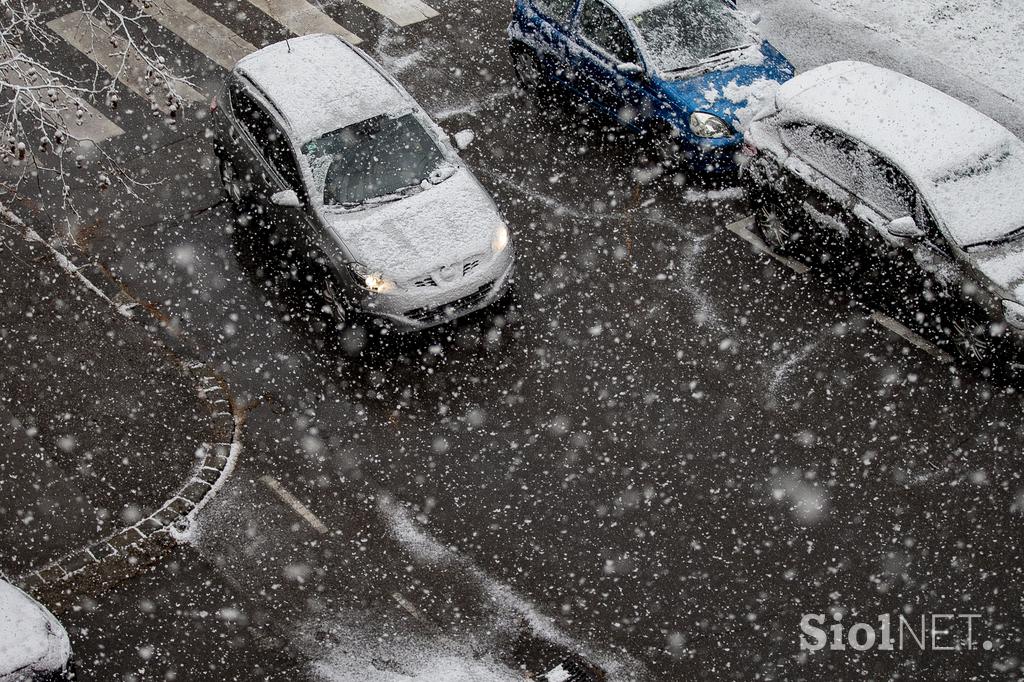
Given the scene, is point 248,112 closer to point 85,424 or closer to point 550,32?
point 85,424

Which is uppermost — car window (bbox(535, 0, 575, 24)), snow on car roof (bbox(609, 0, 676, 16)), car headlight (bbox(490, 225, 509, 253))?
snow on car roof (bbox(609, 0, 676, 16))

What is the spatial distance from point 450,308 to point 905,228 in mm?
4328

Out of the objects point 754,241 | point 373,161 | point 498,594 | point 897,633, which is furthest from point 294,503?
point 754,241

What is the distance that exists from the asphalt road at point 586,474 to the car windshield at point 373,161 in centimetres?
141

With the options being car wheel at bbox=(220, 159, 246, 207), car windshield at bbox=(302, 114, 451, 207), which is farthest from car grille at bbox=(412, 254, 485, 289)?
car wheel at bbox=(220, 159, 246, 207)

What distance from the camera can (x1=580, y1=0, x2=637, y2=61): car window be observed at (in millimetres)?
12344

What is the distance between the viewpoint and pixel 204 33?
14938 mm

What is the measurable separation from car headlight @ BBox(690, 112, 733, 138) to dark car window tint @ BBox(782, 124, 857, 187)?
988 mm

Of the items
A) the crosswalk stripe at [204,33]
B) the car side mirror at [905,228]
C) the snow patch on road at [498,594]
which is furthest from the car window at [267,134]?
the car side mirror at [905,228]

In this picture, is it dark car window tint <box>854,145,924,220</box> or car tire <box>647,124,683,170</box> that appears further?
car tire <box>647,124,683,170</box>

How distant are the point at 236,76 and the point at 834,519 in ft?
25.6

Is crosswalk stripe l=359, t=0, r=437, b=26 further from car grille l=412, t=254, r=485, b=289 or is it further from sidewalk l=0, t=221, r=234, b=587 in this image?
car grille l=412, t=254, r=485, b=289

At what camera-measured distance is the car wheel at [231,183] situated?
11.5 meters

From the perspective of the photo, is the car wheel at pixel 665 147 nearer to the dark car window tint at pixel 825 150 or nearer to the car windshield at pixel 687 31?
the car windshield at pixel 687 31
